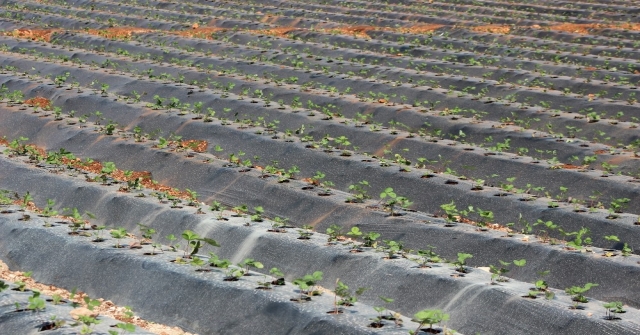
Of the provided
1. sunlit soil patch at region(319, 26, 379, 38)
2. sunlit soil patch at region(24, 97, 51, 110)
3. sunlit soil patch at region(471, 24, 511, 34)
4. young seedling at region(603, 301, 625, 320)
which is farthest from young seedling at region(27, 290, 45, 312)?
sunlit soil patch at region(471, 24, 511, 34)

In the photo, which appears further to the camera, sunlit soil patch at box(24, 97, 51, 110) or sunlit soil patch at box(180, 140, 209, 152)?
sunlit soil patch at box(24, 97, 51, 110)

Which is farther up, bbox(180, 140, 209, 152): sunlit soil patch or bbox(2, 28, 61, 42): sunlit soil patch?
bbox(180, 140, 209, 152): sunlit soil patch

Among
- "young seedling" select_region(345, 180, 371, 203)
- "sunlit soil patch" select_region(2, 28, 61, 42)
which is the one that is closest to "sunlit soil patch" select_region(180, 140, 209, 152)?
"young seedling" select_region(345, 180, 371, 203)

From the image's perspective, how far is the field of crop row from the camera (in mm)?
5594

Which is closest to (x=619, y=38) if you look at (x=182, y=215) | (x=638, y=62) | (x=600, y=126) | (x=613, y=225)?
(x=638, y=62)

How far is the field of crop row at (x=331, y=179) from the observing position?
5594 millimetres

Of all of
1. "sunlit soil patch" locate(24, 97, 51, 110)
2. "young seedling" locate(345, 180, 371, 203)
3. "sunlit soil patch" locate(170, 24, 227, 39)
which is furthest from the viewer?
"sunlit soil patch" locate(170, 24, 227, 39)

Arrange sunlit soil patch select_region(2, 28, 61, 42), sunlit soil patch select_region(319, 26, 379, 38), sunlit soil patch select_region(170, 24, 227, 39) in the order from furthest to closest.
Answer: sunlit soil patch select_region(319, 26, 379, 38), sunlit soil patch select_region(170, 24, 227, 39), sunlit soil patch select_region(2, 28, 61, 42)

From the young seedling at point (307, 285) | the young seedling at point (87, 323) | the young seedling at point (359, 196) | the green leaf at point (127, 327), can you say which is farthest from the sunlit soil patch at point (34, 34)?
the green leaf at point (127, 327)

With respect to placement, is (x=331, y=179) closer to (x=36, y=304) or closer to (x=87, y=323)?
(x=36, y=304)

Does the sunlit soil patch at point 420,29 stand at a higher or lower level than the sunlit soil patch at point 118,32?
higher

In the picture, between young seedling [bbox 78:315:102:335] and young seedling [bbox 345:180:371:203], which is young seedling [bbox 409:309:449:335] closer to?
young seedling [bbox 78:315:102:335]

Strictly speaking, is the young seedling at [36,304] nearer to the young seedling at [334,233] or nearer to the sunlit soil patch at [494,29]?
the young seedling at [334,233]

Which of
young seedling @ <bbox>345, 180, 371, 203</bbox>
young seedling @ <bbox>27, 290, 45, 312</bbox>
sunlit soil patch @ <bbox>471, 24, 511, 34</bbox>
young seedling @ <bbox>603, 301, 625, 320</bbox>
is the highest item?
young seedling @ <bbox>27, 290, 45, 312</bbox>
